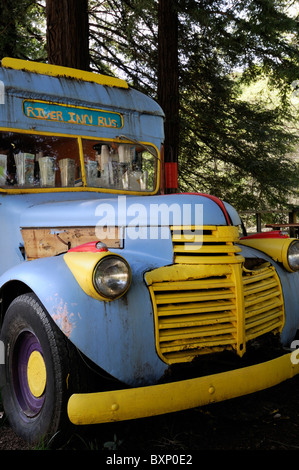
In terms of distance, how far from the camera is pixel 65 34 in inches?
282

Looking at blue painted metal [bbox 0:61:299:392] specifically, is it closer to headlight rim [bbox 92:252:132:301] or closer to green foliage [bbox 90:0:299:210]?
headlight rim [bbox 92:252:132:301]

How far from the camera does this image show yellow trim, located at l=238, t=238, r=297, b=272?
3.56 m

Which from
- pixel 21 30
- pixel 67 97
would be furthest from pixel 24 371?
pixel 21 30

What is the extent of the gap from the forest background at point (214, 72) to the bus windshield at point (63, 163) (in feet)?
15.7

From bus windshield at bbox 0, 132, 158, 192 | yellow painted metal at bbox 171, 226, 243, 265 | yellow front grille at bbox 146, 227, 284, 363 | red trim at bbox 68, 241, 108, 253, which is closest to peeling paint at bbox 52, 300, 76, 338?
red trim at bbox 68, 241, 108, 253

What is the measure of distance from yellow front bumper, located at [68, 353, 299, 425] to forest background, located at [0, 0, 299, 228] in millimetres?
6624

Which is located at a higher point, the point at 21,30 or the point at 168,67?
the point at 21,30

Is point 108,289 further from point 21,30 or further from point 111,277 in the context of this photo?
point 21,30

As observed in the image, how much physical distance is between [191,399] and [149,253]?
915 millimetres

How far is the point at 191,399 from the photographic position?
2518mm

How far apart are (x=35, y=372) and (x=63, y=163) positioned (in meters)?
1.83

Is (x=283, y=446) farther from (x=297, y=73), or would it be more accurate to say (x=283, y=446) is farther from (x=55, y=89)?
(x=297, y=73)

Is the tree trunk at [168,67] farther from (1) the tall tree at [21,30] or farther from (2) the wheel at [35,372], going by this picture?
(2) the wheel at [35,372]
